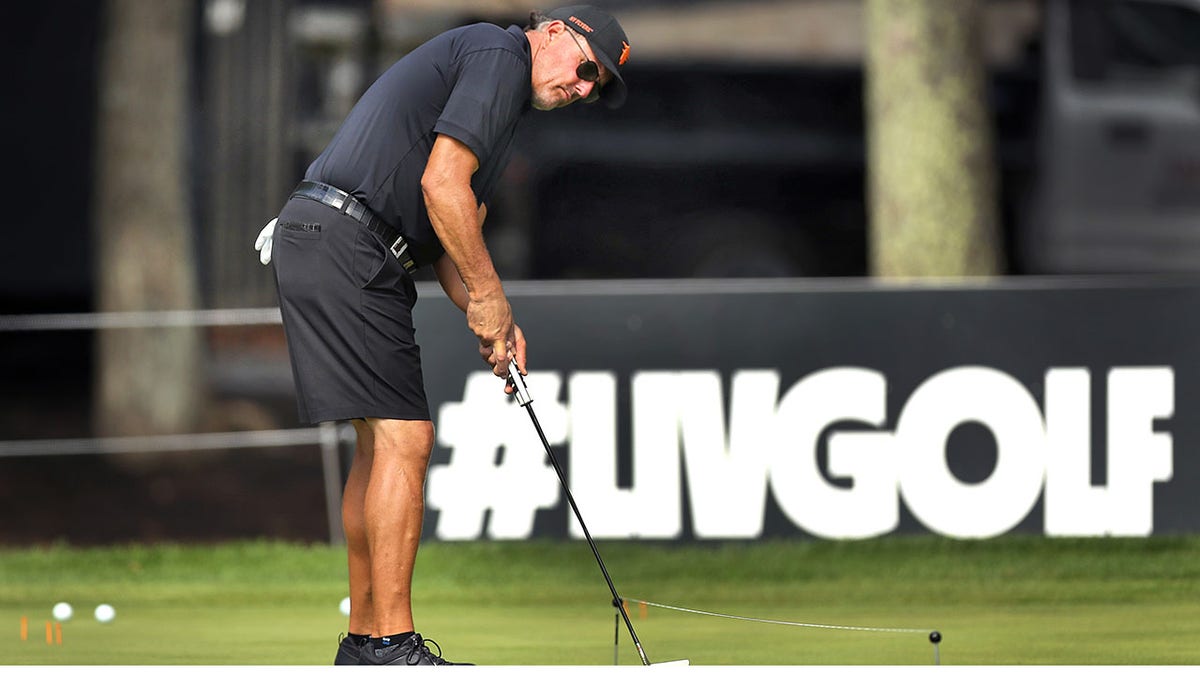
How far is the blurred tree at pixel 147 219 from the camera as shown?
455 inches

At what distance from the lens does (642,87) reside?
40.6 feet

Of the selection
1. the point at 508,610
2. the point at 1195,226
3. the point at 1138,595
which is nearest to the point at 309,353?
the point at 508,610

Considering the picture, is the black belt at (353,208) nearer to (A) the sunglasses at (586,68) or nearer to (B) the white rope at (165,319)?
(A) the sunglasses at (586,68)

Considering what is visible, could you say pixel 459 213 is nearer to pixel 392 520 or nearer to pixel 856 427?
pixel 392 520

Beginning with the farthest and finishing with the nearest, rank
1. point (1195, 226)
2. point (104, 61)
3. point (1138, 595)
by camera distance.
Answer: point (1195, 226) → point (104, 61) → point (1138, 595)

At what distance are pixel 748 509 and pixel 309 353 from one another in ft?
9.81

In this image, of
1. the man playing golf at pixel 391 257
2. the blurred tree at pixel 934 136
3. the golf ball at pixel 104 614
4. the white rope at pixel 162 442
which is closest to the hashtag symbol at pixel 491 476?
the golf ball at pixel 104 614

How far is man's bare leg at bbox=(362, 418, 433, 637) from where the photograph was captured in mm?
4977

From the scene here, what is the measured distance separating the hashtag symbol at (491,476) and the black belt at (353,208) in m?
2.57

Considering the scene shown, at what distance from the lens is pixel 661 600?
22.6ft

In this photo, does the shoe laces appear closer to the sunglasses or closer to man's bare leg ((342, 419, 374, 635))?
man's bare leg ((342, 419, 374, 635))

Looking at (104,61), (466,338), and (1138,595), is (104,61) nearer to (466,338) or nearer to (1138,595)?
(466,338)

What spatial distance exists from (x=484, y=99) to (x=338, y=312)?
68 cm

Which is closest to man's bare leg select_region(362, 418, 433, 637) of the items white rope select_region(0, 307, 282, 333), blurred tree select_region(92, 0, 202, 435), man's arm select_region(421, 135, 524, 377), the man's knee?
the man's knee
